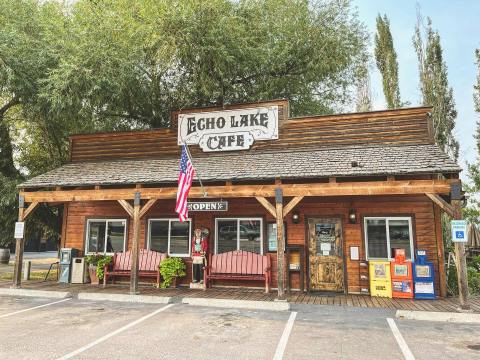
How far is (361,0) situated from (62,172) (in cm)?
1448

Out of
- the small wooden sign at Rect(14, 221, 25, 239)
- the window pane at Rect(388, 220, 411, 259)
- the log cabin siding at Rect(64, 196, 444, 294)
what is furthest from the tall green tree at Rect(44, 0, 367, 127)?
the window pane at Rect(388, 220, 411, 259)

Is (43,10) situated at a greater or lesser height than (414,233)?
greater

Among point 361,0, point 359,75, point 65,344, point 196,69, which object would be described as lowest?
point 65,344

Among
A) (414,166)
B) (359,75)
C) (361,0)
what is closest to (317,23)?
(361,0)

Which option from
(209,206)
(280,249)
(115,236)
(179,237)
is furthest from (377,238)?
(115,236)

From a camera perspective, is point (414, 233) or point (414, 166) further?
point (414, 233)

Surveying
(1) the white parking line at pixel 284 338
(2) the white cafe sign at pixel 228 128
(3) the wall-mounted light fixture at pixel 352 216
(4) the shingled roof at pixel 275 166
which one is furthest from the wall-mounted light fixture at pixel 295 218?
(1) the white parking line at pixel 284 338

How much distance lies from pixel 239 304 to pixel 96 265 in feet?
18.5

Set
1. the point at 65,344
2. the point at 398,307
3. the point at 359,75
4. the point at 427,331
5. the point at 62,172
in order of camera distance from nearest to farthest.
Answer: the point at 65,344
the point at 427,331
the point at 398,307
the point at 62,172
the point at 359,75

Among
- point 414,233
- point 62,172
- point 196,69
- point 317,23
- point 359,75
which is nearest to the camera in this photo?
point 414,233

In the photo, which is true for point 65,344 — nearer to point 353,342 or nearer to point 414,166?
point 353,342

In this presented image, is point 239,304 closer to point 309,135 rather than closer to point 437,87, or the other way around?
point 309,135

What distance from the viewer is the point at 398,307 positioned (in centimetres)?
823

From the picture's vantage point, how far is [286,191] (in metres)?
8.96
